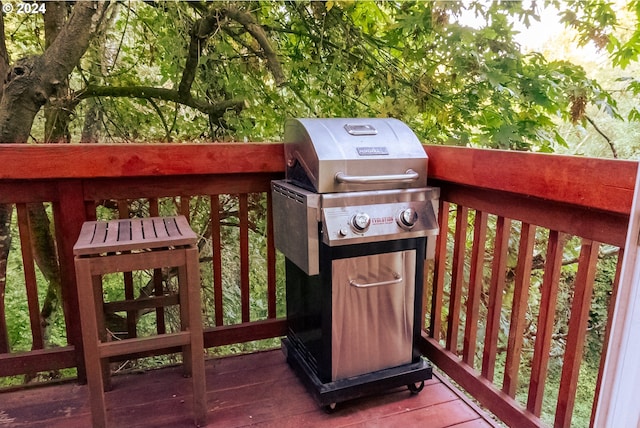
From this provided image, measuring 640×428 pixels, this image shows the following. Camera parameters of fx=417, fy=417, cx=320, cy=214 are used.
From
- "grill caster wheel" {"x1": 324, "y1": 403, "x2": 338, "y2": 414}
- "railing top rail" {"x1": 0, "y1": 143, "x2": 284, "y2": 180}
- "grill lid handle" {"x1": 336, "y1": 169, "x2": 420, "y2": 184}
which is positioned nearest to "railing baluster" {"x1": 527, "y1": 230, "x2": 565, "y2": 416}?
"grill lid handle" {"x1": 336, "y1": 169, "x2": 420, "y2": 184}

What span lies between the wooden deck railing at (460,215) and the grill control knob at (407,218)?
232 millimetres

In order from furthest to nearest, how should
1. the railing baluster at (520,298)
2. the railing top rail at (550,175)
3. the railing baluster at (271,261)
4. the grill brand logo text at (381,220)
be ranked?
the railing baluster at (271,261)
the grill brand logo text at (381,220)
the railing baluster at (520,298)
the railing top rail at (550,175)

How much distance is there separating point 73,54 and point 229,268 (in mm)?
1962

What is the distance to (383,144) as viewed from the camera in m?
1.71

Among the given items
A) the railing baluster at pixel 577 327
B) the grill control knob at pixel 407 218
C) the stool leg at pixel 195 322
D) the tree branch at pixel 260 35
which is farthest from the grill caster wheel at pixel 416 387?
the tree branch at pixel 260 35

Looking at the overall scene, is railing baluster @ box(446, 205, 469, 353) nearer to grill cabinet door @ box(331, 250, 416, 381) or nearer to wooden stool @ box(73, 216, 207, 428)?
grill cabinet door @ box(331, 250, 416, 381)

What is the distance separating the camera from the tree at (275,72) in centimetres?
280

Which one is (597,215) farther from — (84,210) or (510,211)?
(84,210)

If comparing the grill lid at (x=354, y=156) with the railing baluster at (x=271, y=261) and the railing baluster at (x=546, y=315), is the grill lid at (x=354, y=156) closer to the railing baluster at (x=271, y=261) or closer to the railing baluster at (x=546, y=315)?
the railing baluster at (x=271, y=261)

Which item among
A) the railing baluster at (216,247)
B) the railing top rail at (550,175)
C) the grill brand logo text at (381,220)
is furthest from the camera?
the railing baluster at (216,247)

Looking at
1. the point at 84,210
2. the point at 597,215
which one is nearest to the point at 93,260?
the point at 84,210

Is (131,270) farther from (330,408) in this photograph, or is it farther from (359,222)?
(330,408)

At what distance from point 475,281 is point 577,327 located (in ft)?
1.53

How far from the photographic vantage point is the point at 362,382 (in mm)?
1728
